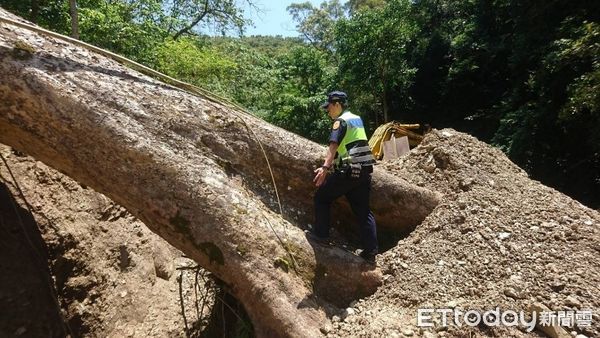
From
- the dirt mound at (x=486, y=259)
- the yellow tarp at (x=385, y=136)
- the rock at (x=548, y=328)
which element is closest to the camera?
the rock at (x=548, y=328)

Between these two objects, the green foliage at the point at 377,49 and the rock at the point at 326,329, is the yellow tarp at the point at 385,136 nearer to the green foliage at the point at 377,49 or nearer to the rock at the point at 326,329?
the rock at the point at 326,329

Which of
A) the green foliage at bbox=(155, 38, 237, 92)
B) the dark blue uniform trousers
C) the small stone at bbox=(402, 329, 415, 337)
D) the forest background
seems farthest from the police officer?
the green foliage at bbox=(155, 38, 237, 92)

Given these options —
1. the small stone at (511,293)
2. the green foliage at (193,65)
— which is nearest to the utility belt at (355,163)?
the small stone at (511,293)

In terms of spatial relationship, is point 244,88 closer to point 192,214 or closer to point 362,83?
point 362,83

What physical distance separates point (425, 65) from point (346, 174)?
15.6 metres

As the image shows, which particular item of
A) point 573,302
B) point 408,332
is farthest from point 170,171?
point 573,302

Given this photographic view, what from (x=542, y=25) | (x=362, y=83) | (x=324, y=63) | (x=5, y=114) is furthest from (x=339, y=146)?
(x=324, y=63)

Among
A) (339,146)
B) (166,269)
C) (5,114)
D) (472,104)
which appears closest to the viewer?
(5,114)

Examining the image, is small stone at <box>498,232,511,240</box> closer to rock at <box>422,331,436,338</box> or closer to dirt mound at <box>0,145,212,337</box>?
rock at <box>422,331,436,338</box>

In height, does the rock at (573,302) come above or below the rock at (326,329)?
above

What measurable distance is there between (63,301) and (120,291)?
54 cm

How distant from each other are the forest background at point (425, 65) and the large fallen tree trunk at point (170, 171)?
459cm

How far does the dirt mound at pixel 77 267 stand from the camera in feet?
13.2

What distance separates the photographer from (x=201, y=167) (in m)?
3.36
